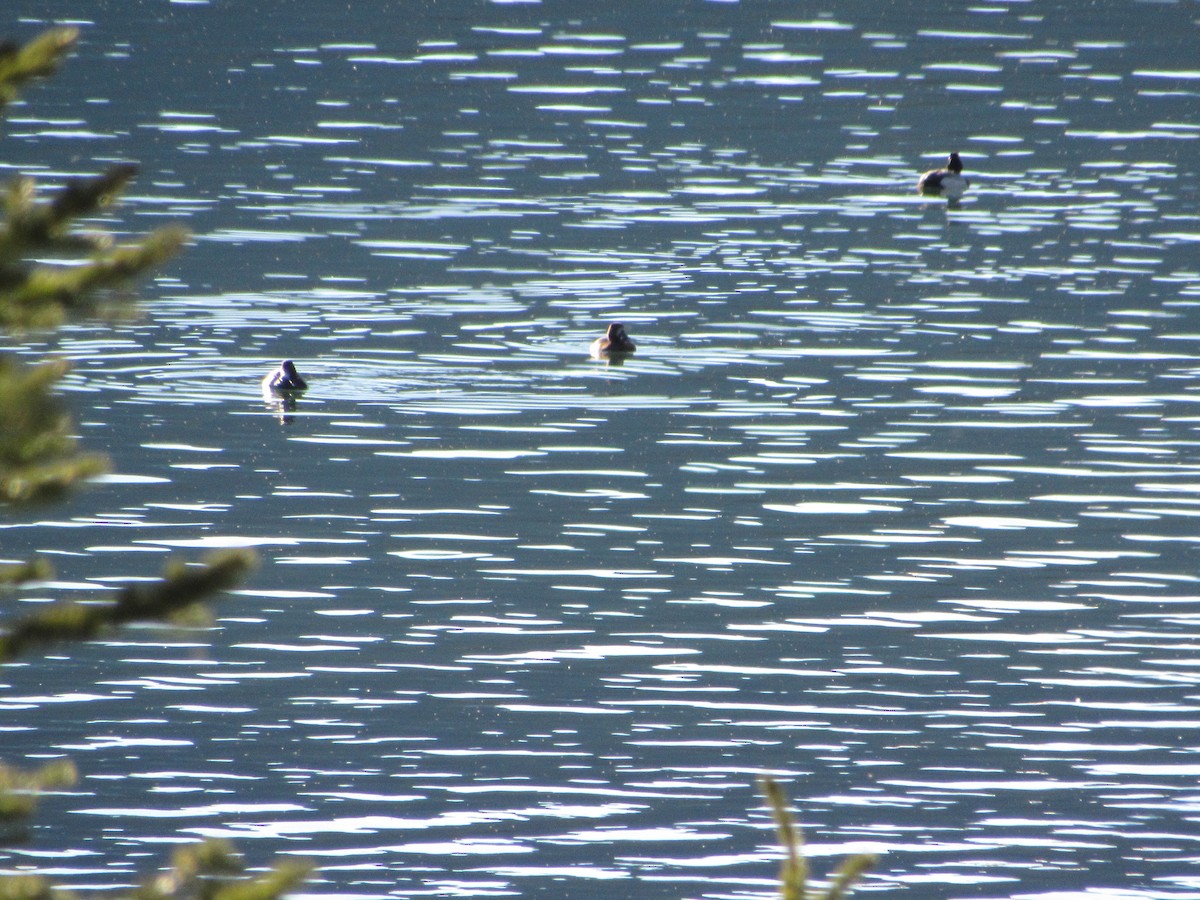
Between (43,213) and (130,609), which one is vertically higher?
(43,213)

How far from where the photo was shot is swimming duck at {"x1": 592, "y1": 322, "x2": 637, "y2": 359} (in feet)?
93.5

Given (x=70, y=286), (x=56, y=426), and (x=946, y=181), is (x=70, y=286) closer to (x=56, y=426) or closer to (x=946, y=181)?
(x=56, y=426)

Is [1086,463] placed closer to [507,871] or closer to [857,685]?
[857,685]

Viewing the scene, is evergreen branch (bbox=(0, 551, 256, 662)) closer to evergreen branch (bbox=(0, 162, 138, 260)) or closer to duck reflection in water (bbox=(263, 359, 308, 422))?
evergreen branch (bbox=(0, 162, 138, 260))

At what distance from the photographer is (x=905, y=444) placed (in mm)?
24984

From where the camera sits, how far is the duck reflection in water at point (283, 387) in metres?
26.5

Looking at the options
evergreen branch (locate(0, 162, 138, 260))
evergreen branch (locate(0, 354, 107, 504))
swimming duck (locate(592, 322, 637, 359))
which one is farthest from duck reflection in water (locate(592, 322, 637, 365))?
evergreen branch (locate(0, 162, 138, 260))

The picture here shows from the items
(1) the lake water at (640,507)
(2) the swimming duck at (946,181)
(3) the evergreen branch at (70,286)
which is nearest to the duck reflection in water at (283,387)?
(1) the lake water at (640,507)

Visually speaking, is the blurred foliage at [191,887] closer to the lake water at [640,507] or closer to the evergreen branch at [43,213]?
the evergreen branch at [43,213]

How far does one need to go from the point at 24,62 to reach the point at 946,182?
39.9 meters

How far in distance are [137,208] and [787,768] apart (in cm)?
2677

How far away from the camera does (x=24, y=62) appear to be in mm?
4012

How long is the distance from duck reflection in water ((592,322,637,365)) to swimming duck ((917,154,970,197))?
15140mm

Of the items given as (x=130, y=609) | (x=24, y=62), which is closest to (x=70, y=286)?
(x=24, y=62)
